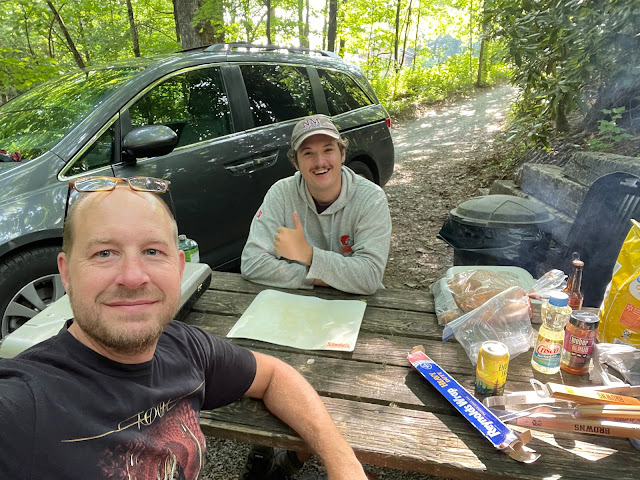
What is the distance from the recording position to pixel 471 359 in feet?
5.24

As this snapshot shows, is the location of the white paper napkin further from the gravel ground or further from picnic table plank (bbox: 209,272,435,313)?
the gravel ground

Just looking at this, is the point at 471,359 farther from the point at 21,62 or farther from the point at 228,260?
the point at 21,62

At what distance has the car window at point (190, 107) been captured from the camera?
Result: 3.17 m

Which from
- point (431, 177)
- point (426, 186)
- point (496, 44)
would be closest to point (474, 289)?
point (426, 186)

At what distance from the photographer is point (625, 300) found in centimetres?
155

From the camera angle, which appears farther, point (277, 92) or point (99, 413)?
point (277, 92)

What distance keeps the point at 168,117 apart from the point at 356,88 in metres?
2.46

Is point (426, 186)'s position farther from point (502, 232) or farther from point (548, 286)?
point (548, 286)

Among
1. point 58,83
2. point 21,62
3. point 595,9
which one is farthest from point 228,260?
point 21,62

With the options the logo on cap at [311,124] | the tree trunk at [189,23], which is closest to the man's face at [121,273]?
the logo on cap at [311,124]

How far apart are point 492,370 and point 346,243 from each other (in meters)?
1.33

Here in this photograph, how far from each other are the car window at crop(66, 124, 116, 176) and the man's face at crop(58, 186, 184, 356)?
1807mm

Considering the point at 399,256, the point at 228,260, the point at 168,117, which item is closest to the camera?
the point at 168,117

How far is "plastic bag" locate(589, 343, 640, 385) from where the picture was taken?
1.41m
